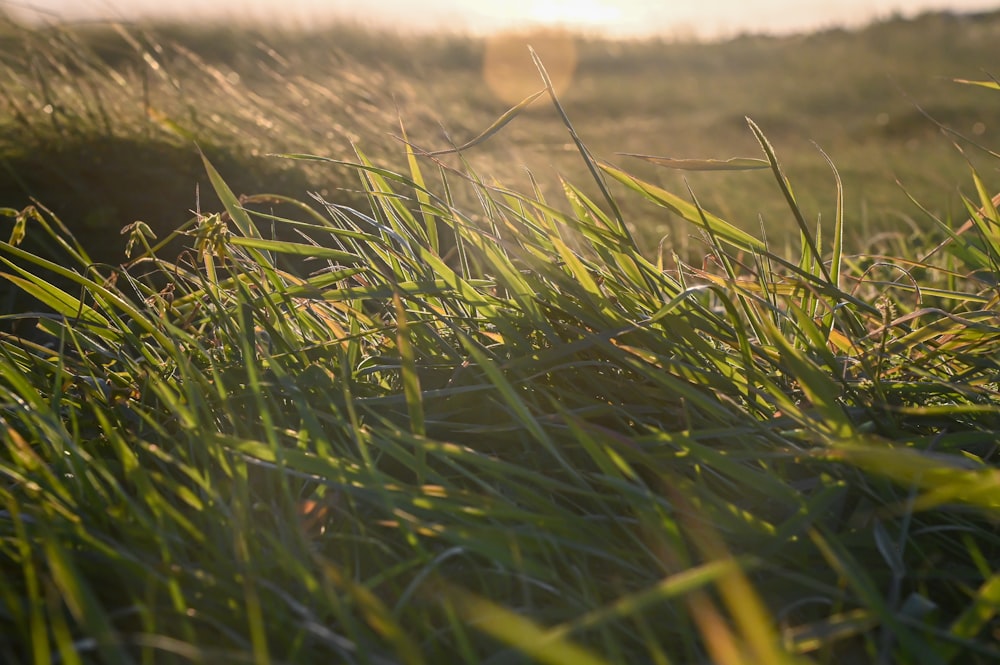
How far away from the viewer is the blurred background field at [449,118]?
2.87 m

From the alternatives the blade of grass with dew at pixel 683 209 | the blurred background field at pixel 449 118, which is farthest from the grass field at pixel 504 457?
the blurred background field at pixel 449 118

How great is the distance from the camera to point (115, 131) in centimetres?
304

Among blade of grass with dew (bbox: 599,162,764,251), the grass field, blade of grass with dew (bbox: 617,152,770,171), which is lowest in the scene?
the grass field

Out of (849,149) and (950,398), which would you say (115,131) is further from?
(849,149)

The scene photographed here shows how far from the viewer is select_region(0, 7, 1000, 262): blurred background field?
2.87 meters

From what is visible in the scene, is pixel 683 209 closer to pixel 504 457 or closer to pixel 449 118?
pixel 504 457

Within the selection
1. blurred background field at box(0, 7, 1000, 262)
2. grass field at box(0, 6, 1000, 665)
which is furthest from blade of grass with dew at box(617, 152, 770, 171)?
blurred background field at box(0, 7, 1000, 262)

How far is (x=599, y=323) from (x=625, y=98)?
11.5 m

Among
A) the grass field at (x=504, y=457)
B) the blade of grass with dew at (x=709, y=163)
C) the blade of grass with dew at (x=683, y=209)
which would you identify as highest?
the blade of grass with dew at (x=709, y=163)

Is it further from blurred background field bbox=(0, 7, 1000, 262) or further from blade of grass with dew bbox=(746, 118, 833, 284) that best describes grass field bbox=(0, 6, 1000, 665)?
blurred background field bbox=(0, 7, 1000, 262)

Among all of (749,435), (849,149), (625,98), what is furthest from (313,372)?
(625,98)

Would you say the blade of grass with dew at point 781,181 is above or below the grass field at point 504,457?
above

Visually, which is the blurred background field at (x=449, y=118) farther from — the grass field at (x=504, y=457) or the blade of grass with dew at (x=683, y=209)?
the grass field at (x=504, y=457)

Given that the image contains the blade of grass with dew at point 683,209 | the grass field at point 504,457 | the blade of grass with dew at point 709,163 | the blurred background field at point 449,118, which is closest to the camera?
the grass field at point 504,457
